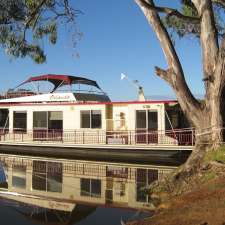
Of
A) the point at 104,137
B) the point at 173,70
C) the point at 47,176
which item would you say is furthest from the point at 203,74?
the point at 104,137

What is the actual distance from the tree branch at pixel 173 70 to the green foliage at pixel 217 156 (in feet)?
4.42

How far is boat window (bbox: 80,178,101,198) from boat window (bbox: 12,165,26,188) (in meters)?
2.33

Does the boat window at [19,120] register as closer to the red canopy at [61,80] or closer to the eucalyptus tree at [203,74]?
the red canopy at [61,80]

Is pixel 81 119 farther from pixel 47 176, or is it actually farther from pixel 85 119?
pixel 47 176

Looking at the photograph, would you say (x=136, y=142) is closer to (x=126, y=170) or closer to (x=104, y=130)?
(x=104, y=130)

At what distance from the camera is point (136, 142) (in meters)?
24.6

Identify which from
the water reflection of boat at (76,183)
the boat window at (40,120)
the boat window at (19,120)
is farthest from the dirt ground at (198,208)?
the boat window at (19,120)

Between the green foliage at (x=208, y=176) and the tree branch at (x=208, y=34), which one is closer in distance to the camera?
the green foliage at (x=208, y=176)

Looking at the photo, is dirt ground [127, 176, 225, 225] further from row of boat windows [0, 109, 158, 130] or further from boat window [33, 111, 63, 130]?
boat window [33, 111, 63, 130]

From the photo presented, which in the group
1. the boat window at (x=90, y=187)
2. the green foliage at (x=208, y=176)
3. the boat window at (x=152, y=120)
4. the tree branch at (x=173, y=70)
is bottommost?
the boat window at (x=90, y=187)

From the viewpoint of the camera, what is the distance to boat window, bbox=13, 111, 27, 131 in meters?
29.3

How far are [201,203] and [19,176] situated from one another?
1120 cm

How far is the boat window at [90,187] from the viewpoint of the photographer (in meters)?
15.7

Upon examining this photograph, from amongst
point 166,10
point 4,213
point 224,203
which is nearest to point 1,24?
point 166,10
